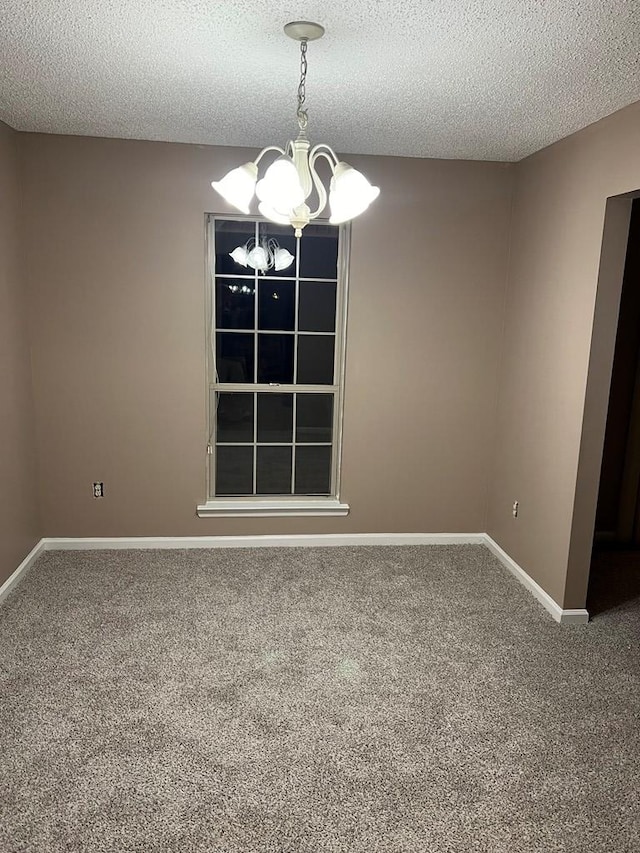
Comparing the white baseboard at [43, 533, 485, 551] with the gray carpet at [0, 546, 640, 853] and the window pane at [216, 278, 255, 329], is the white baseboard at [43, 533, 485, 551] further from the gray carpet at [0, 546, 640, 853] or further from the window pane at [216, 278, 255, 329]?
the window pane at [216, 278, 255, 329]

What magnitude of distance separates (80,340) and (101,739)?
8.06ft

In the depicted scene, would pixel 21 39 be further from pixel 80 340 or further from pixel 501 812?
pixel 501 812

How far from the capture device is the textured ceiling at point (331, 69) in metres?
2.12

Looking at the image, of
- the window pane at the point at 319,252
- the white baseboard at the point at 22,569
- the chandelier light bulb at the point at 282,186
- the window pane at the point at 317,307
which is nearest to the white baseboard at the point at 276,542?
the white baseboard at the point at 22,569

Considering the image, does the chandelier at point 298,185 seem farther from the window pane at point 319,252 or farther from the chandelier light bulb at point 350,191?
the window pane at point 319,252

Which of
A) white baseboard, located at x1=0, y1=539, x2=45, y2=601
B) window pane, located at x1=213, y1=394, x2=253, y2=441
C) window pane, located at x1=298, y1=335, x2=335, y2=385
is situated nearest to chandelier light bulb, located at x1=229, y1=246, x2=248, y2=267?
window pane, located at x1=298, y1=335, x2=335, y2=385

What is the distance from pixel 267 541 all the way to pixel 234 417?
886 millimetres

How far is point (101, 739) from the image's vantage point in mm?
2459

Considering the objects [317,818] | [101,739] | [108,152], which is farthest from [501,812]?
[108,152]

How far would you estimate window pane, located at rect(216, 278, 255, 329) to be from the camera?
13.9 ft

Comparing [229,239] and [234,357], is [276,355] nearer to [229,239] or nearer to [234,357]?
[234,357]

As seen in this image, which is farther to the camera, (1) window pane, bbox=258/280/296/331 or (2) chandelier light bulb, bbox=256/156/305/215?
(1) window pane, bbox=258/280/296/331

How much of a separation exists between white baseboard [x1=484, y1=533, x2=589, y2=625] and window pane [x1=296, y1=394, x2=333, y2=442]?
1.38 metres

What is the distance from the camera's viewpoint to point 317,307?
14.2 ft
